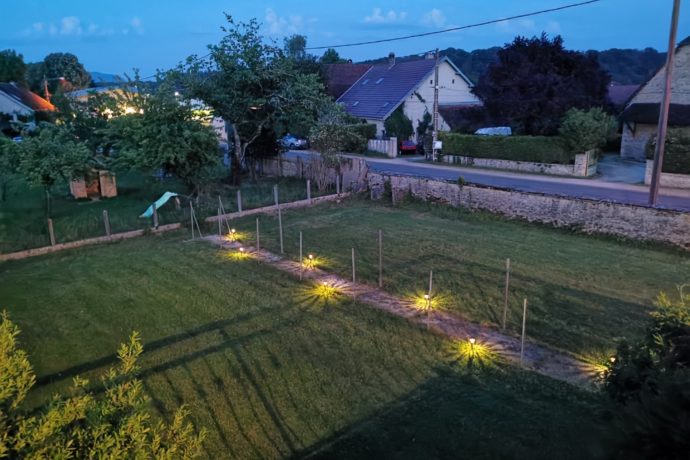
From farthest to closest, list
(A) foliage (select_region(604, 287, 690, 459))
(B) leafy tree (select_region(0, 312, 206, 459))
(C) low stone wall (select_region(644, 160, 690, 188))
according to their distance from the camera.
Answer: (C) low stone wall (select_region(644, 160, 690, 188)) < (B) leafy tree (select_region(0, 312, 206, 459)) < (A) foliage (select_region(604, 287, 690, 459))

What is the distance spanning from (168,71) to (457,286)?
15620mm

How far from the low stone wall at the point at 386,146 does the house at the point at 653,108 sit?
1199 centimetres

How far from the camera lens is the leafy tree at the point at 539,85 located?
25.9 metres

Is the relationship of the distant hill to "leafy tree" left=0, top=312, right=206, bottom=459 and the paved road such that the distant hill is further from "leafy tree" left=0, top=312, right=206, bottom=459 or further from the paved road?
"leafy tree" left=0, top=312, right=206, bottom=459

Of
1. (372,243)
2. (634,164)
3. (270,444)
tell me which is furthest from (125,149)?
(634,164)

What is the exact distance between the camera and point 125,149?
18469 millimetres

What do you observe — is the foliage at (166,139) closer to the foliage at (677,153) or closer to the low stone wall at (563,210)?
the low stone wall at (563,210)

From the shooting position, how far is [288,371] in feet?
24.1

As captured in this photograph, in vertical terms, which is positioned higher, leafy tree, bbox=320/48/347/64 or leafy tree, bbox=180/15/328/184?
leafy tree, bbox=320/48/347/64

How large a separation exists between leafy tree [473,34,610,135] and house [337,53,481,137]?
4567 mm

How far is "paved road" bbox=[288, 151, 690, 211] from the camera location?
17328mm

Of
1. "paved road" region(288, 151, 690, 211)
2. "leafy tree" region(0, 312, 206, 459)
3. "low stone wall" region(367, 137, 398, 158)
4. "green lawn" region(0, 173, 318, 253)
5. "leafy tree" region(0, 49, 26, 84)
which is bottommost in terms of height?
"green lawn" region(0, 173, 318, 253)

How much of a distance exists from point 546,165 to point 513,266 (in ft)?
45.5

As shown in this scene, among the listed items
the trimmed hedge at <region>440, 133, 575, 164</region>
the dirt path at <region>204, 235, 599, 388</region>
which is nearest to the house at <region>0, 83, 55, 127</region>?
the trimmed hedge at <region>440, 133, 575, 164</region>
